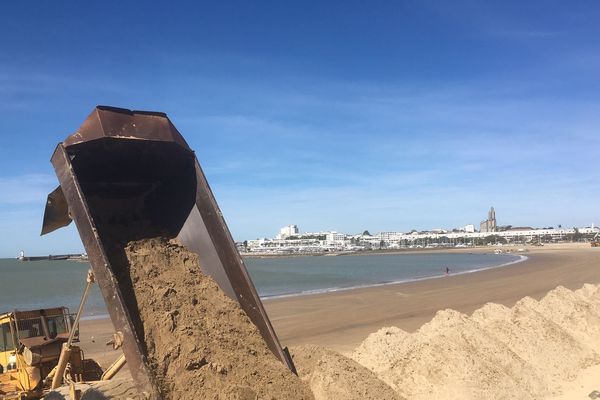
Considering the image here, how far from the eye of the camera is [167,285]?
6121mm

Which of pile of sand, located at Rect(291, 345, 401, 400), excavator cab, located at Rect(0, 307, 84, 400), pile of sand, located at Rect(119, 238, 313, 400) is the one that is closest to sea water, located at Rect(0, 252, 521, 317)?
excavator cab, located at Rect(0, 307, 84, 400)

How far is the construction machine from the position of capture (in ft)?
24.1

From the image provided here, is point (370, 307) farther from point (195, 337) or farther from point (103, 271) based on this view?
point (103, 271)

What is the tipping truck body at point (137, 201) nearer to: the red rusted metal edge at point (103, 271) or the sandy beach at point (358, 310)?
the red rusted metal edge at point (103, 271)

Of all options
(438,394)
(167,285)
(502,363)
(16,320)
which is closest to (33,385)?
(16,320)

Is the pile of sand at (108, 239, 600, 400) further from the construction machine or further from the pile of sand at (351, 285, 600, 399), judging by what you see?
the construction machine

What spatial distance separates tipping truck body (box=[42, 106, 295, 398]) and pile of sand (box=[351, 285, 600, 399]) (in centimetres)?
204

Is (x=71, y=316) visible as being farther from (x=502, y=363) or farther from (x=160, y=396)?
(x=502, y=363)

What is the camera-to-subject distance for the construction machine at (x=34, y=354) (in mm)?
7355

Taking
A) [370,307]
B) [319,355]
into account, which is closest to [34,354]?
[319,355]

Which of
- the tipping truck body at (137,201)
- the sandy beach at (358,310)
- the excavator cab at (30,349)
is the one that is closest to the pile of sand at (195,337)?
the tipping truck body at (137,201)

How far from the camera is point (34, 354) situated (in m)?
7.39

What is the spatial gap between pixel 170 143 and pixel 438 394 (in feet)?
15.3

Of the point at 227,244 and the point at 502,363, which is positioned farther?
the point at 502,363
